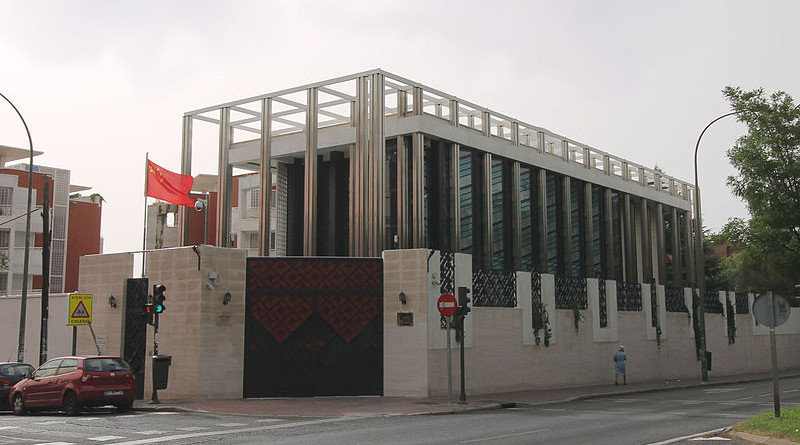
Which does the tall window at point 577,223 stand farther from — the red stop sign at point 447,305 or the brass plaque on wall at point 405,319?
the red stop sign at point 447,305

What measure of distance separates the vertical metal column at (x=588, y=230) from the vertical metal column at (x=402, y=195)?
13.6 meters

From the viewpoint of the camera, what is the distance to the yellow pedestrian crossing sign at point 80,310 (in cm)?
2280

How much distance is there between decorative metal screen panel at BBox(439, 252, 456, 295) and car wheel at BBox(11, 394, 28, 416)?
11.8 m

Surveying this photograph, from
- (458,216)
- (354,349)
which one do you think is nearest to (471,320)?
(354,349)

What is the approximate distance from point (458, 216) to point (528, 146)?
745cm

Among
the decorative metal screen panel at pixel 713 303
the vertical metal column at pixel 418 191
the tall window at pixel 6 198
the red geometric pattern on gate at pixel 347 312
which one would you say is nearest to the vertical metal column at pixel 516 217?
the vertical metal column at pixel 418 191

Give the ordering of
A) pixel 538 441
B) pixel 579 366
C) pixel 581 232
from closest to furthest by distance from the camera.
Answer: pixel 538 441, pixel 579 366, pixel 581 232

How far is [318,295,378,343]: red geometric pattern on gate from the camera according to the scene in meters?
23.4

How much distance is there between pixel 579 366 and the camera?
29547 mm

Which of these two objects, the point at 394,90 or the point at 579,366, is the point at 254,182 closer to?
the point at 394,90

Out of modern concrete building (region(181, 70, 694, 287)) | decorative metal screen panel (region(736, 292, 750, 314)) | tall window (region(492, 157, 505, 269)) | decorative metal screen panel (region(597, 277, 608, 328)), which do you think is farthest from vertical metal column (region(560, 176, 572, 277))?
decorative metal screen panel (region(736, 292, 750, 314))

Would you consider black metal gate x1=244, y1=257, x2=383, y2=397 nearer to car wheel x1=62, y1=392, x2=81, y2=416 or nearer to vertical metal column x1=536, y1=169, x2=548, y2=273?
car wheel x1=62, y1=392, x2=81, y2=416

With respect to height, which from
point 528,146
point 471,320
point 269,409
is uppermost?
point 528,146

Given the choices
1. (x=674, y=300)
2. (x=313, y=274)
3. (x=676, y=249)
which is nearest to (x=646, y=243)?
(x=676, y=249)
